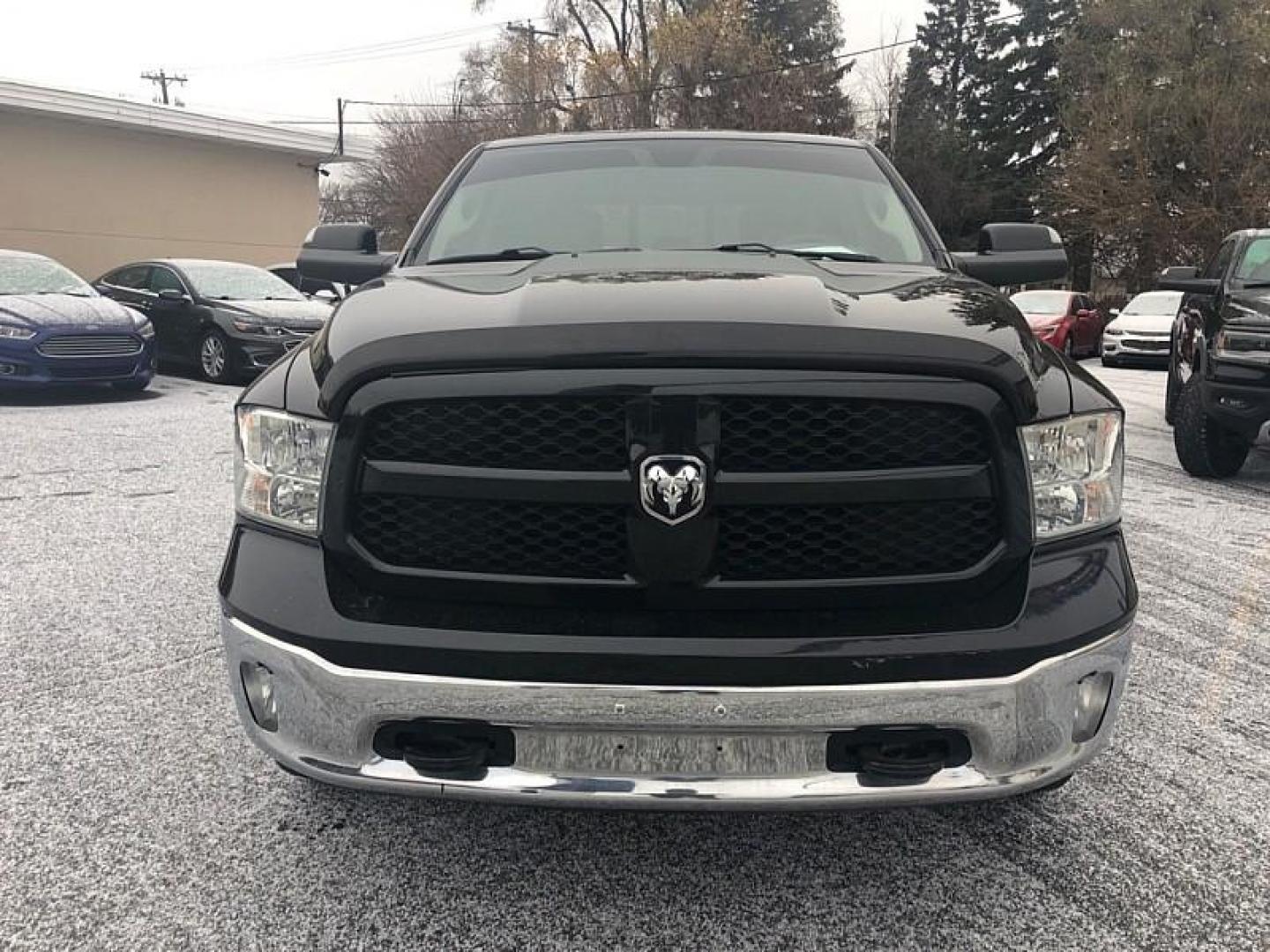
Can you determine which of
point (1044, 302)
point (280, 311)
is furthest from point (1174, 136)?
point (280, 311)

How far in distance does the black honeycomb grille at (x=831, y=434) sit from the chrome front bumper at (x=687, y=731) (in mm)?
400

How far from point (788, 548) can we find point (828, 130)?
118ft

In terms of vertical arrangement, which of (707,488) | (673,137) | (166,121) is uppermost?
(166,121)

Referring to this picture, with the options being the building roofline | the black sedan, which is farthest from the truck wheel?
the building roofline

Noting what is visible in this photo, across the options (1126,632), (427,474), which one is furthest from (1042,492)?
(427,474)

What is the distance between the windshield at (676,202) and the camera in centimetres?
308

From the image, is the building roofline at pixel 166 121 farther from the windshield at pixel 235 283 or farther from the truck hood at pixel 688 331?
the truck hood at pixel 688 331

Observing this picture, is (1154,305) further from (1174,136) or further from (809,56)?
(809,56)

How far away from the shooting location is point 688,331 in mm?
1828

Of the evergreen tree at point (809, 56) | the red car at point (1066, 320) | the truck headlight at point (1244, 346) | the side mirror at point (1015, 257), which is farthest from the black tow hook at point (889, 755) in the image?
the evergreen tree at point (809, 56)

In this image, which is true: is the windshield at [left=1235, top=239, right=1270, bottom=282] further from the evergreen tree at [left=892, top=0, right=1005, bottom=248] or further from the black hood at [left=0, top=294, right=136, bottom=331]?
the evergreen tree at [left=892, top=0, right=1005, bottom=248]

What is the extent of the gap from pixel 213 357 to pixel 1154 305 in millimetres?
15937

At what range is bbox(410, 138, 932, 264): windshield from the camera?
10.1ft

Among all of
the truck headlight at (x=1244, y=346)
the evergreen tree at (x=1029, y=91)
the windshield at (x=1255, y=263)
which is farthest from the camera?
the evergreen tree at (x=1029, y=91)
